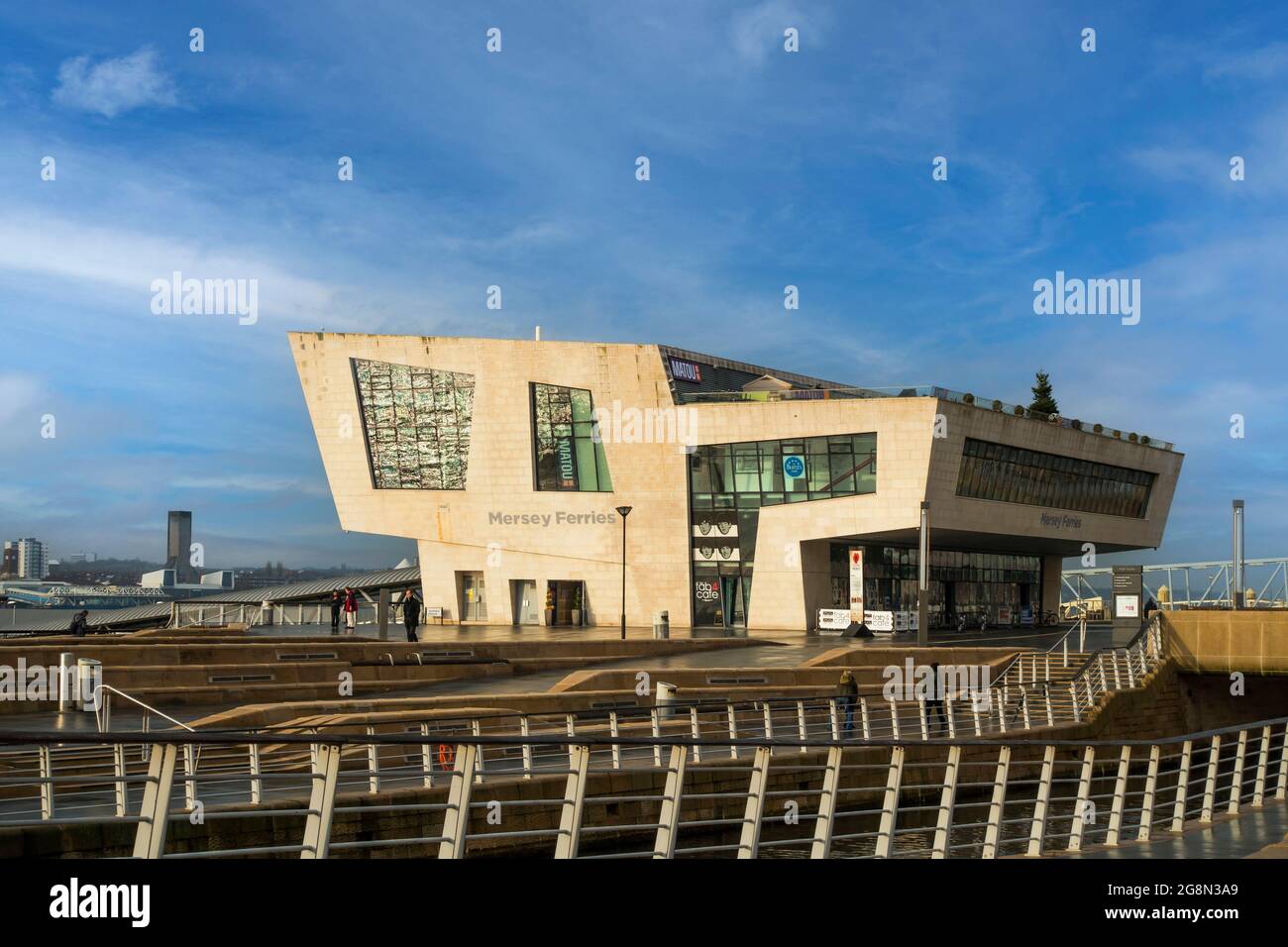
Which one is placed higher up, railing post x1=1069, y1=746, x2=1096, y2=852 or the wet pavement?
railing post x1=1069, y1=746, x2=1096, y2=852

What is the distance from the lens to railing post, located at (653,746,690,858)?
7832mm

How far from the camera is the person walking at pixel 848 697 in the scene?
22.7 m

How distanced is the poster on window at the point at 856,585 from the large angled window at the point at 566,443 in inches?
427

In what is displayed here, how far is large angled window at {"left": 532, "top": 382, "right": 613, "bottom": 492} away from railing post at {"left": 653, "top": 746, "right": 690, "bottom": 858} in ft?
149

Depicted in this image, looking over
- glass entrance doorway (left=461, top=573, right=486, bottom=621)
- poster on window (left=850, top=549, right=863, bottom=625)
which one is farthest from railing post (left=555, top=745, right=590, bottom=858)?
glass entrance doorway (left=461, top=573, right=486, bottom=621)

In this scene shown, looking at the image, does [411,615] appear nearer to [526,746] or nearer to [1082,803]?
[526,746]

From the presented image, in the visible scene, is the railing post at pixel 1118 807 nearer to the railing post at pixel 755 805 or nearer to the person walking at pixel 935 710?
the railing post at pixel 755 805

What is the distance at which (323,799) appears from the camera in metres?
6.59

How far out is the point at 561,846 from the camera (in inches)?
301

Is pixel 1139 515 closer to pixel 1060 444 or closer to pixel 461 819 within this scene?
pixel 1060 444

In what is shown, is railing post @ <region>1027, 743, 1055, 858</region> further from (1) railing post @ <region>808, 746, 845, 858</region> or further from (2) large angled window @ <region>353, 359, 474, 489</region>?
(2) large angled window @ <region>353, 359, 474, 489</region>

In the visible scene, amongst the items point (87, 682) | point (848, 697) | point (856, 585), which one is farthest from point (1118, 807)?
point (856, 585)
